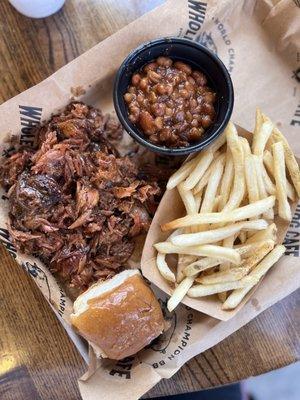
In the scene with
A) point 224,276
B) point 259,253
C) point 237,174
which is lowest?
point 224,276

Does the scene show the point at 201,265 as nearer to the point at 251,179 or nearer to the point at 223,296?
the point at 223,296

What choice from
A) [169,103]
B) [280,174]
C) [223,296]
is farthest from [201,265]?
[169,103]

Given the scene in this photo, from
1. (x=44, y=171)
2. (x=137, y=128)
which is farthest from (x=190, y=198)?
(x=44, y=171)

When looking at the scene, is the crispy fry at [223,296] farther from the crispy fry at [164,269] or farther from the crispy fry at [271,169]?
the crispy fry at [271,169]

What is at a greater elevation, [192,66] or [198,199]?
[192,66]

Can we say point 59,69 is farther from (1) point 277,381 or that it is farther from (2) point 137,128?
(1) point 277,381

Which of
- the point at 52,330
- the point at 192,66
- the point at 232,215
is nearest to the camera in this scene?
the point at 232,215

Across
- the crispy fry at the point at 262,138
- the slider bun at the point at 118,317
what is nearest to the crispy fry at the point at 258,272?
the slider bun at the point at 118,317

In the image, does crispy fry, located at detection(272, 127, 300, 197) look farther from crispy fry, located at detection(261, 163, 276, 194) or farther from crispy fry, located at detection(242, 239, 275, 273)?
crispy fry, located at detection(242, 239, 275, 273)
